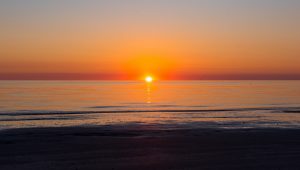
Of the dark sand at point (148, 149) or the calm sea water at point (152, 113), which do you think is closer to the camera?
the dark sand at point (148, 149)

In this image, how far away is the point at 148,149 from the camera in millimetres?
17281

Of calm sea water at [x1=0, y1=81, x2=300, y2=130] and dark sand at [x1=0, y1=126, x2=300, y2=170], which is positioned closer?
dark sand at [x1=0, y1=126, x2=300, y2=170]

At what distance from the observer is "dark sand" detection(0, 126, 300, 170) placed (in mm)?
14062

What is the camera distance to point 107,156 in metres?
15.6

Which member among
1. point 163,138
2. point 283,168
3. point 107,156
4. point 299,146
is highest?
point 163,138

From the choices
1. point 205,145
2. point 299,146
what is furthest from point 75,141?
point 299,146

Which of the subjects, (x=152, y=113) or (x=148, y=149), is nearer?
(x=148, y=149)

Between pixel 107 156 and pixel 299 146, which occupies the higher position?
pixel 299 146

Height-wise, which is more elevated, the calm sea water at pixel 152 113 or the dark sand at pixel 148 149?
the calm sea water at pixel 152 113

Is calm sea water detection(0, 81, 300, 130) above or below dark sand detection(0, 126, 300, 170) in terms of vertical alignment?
above

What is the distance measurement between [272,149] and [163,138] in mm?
5833

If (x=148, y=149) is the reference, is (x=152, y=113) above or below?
above

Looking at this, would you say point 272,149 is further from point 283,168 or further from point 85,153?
point 85,153

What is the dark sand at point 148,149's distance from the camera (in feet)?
46.1
